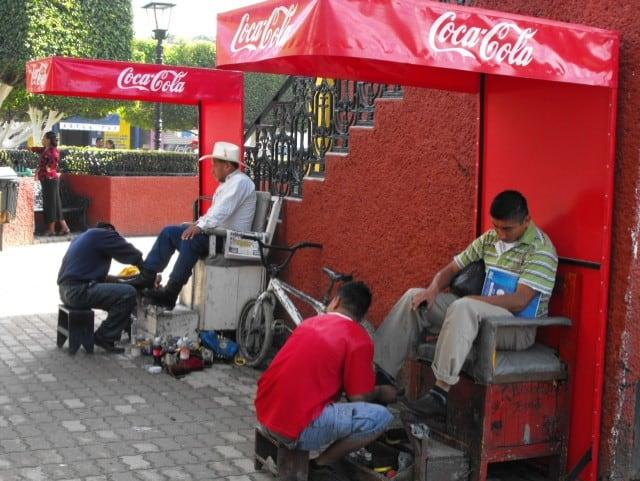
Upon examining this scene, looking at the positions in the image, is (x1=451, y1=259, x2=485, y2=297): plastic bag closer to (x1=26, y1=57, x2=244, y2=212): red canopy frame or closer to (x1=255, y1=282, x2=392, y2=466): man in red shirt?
(x1=255, y1=282, x2=392, y2=466): man in red shirt

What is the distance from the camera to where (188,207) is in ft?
59.9

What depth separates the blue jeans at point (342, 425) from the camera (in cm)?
480

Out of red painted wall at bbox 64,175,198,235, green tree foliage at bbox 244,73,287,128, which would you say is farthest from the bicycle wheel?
green tree foliage at bbox 244,73,287,128

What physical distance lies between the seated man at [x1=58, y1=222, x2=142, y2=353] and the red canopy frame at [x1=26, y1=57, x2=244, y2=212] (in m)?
1.72

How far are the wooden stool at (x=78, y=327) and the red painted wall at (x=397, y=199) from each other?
196 centimetres

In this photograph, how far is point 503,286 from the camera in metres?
5.52

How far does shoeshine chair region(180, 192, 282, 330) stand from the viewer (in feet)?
27.7

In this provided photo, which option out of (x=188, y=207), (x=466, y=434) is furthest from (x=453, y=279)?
(x=188, y=207)

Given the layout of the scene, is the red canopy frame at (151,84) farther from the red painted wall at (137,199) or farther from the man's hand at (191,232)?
the red painted wall at (137,199)

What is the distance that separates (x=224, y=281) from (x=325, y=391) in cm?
381

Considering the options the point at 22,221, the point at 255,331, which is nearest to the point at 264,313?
the point at 255,331

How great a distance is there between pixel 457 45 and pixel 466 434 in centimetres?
216

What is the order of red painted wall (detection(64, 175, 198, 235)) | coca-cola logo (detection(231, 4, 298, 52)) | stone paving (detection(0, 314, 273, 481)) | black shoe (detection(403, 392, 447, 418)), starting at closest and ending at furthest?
coca-cola logo (detection(231, 4, 298, 52))
black shoe (detection(403, 392, 447, 418))
stone paving (detection(0, 314, 273, 481))
red painted wall (detection(64, 175, 198, 235))

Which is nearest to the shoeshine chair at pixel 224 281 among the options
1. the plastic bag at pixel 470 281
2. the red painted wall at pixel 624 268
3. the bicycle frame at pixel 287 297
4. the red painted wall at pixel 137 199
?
the bicycle frame at pixel 287 297
